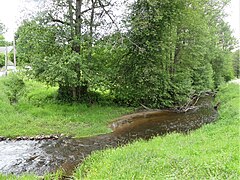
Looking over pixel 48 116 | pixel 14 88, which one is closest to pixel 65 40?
pixel 48 116

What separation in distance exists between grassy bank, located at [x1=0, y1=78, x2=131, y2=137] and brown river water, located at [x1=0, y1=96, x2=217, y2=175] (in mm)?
686

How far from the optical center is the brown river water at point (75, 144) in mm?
7691

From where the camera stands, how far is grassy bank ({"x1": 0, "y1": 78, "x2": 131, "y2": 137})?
11.0 metres

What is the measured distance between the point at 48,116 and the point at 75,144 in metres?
3.50

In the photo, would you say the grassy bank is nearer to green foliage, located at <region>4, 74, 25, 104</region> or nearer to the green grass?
green foliage, located at <region>4, 74, 25, 104</region>

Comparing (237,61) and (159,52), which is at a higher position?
(237,61)

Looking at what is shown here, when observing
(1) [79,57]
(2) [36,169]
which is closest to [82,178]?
(2) [36,169]

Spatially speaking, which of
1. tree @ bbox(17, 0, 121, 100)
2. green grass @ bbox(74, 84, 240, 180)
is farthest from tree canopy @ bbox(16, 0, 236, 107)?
green grass @ bbox(74, 84, 240, 180)

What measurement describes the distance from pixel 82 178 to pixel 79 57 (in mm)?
7445

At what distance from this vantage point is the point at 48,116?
12.6 metres

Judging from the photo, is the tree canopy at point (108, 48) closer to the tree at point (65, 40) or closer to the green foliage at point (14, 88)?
the tree at point (65, 40)

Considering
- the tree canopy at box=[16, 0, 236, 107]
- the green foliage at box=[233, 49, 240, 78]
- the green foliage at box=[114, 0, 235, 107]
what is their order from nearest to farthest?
the tree canopy at box=[16, 0, 236, 107]
the green foliage at box=[114, 0, 235, 107]
the green foliage at box=[233, 49, 240, 78]

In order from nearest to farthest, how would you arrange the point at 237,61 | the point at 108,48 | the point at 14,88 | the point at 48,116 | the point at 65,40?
1. the point at 48,116
2. the point at 65,40
3. the point at 108,48
4. the point at 14,88
5. the point at 237,61

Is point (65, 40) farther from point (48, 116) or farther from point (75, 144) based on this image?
point (75, 144)
